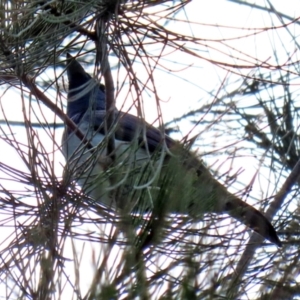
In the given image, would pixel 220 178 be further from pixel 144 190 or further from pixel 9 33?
pixel 9 33

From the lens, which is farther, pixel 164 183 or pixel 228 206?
pixel 228 206

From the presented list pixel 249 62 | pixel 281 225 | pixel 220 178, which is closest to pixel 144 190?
pixel 220 178

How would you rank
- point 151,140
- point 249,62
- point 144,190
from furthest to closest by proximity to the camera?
1. point 151,140
2. point 249,62
3. point 144,190

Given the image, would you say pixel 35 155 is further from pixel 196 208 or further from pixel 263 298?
pixel 263 298

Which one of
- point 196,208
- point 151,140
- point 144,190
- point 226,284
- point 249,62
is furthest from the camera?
point 151,140

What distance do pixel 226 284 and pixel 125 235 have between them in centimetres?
27

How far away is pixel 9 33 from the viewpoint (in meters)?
2.53

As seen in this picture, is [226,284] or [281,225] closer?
[226,284]

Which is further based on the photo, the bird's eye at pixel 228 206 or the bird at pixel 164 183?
the bird's eye at pixel 228 206

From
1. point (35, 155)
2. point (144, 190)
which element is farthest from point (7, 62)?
point (144, 190)

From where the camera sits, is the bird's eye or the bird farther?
the bird's eye

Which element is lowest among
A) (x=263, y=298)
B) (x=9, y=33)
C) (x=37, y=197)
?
(x=263, y=298)

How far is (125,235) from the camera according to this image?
2.07 metres

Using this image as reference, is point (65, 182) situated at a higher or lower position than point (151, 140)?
lower
